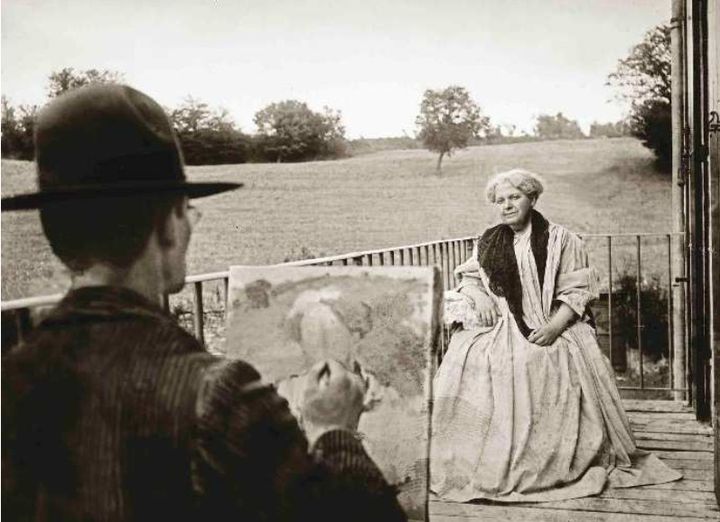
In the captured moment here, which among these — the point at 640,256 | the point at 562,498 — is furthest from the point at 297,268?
the point at 640,256

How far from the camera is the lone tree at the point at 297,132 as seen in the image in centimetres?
239

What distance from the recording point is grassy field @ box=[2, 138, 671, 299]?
2523 mm

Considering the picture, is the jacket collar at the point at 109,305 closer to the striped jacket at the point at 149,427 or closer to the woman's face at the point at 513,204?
the striped jacket at the point at 149,427

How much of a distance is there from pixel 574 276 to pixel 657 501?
0.79 metres

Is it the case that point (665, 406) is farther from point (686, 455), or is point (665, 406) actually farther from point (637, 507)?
point (637, 507)

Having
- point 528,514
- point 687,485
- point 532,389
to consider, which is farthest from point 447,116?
point 687,485

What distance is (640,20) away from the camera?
231 cm

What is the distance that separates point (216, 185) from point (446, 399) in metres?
1.45

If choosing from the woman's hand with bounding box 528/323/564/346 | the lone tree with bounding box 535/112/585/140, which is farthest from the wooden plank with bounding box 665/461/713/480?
the lone tree with bounding box 535/112/585/140

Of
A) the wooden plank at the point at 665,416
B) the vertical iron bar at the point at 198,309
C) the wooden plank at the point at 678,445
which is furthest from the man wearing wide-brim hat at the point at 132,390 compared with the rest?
the wooden plank at the point at 665,416

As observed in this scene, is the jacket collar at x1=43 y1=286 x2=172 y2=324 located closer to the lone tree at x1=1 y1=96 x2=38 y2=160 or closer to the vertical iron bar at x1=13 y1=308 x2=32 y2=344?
the vertical iron bar at x1=13 y1=308 x2=32 y2=344

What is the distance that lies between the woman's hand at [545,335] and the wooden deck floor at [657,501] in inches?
21.3

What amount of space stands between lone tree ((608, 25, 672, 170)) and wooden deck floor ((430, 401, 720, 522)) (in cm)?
109

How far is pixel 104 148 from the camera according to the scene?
1.29 m
